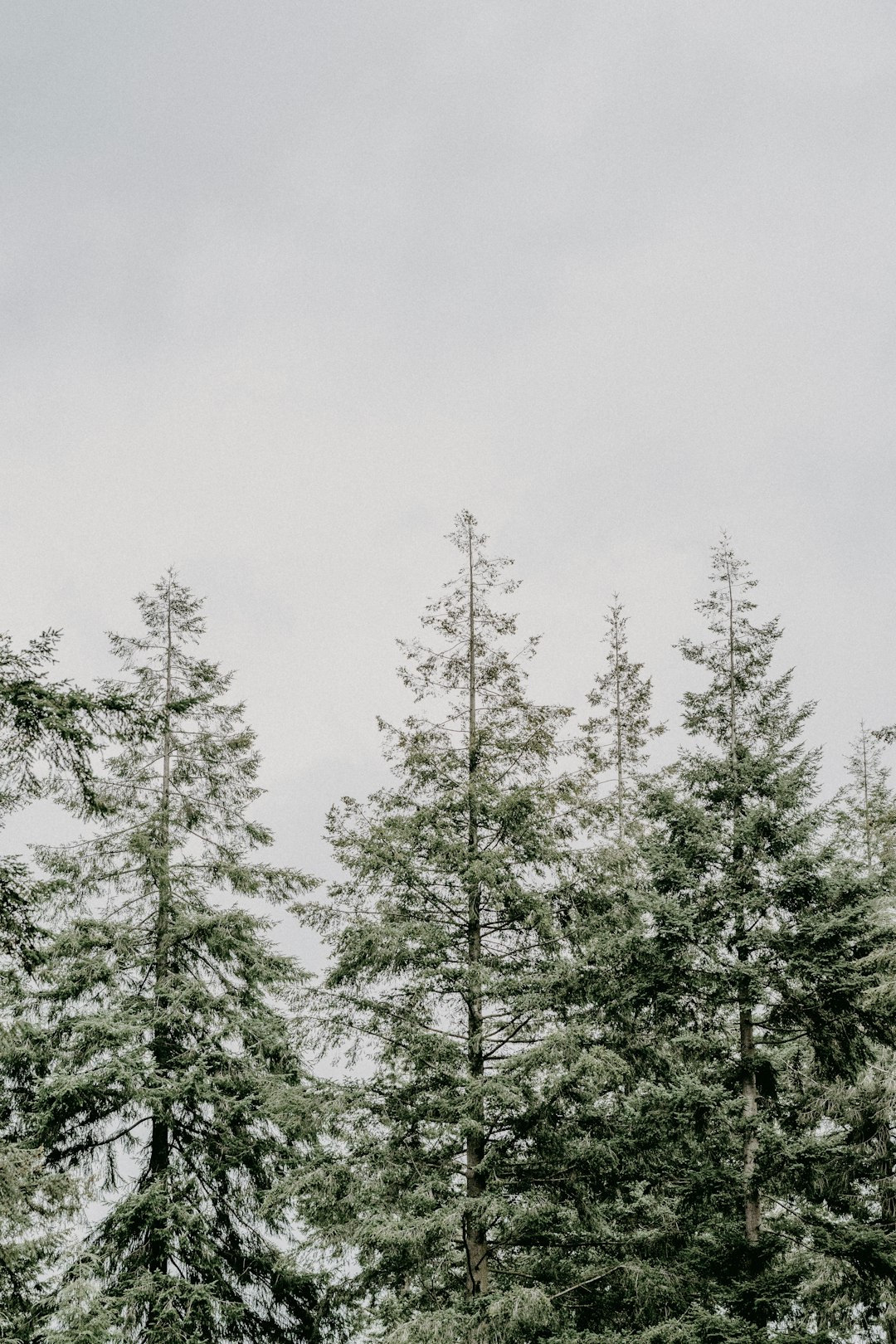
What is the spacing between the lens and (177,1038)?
46.2 feet

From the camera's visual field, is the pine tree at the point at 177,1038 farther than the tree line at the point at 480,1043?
Yes

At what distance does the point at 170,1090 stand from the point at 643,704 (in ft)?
39.7

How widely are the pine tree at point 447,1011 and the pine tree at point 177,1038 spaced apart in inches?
47.2

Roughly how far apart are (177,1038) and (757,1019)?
8.13m

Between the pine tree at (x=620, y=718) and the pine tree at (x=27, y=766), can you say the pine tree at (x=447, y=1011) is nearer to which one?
the pine tree at (x=27, y=766)

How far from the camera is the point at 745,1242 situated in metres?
12.0

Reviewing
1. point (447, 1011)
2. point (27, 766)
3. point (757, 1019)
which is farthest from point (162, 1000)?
point (757, 1019)

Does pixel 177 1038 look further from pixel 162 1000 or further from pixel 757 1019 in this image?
pixel 757 1019

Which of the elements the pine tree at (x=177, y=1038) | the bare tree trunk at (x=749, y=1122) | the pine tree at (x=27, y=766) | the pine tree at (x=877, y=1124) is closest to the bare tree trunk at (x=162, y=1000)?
the pine tree at (x=177, y=1038)

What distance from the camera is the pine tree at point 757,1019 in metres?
12.0

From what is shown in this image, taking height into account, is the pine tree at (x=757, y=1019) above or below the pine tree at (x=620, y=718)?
below

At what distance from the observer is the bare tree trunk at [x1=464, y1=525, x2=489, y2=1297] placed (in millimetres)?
12219

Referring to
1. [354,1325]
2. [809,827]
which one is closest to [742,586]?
[809,827]

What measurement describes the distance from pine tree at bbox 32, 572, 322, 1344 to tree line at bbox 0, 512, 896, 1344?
0.05 metres
